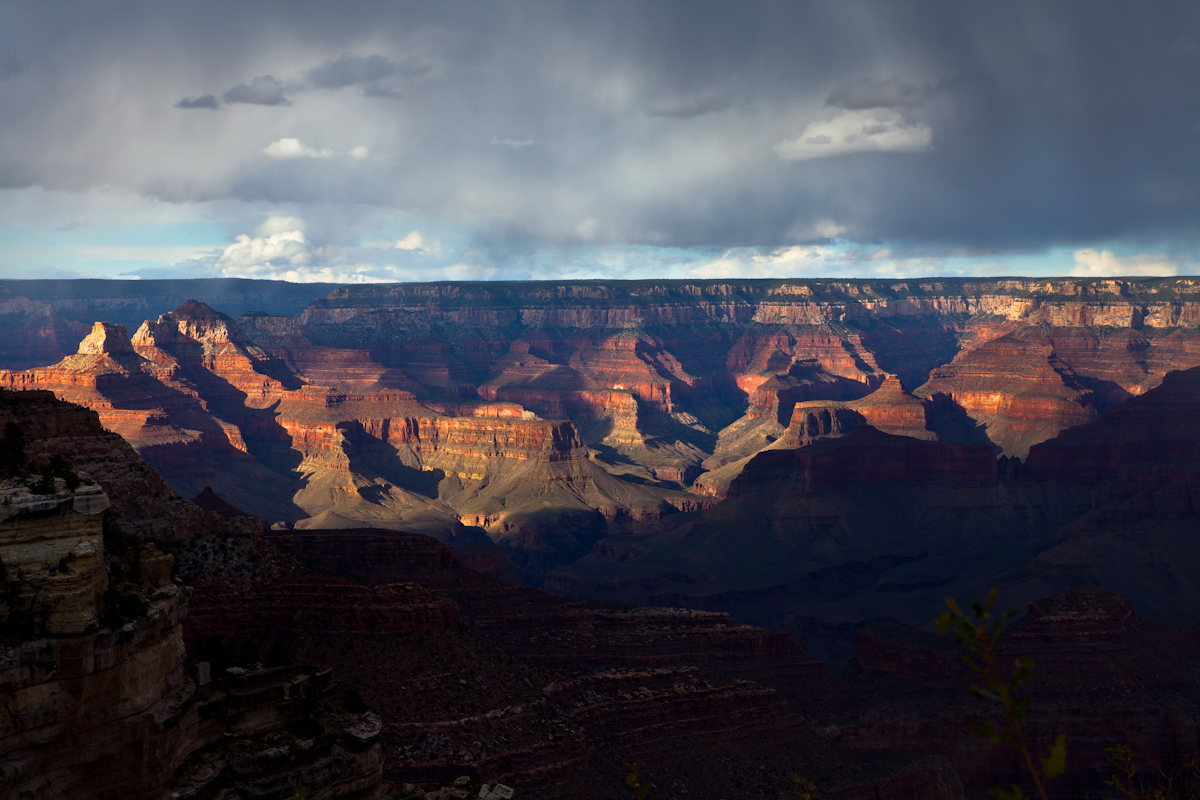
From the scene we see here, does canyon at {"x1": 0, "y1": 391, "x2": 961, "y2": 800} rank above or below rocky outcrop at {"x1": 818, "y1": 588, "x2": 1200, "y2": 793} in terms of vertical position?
above

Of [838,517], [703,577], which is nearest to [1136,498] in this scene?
[838,517]

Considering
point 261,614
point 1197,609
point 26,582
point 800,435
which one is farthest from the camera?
point 800,435

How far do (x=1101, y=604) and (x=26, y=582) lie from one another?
76669 mm

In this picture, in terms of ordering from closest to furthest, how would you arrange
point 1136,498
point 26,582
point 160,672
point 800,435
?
point 26,582
point 160,672
point 1136,498
point 800,435

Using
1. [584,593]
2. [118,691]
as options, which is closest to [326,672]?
[118,691]

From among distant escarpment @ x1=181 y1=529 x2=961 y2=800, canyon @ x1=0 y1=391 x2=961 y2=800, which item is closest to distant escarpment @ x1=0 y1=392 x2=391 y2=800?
canyon @ x1=0 y1=391 x2=961 y2=800

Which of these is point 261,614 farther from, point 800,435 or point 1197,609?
point 800,435

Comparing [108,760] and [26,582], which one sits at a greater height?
[26,582]

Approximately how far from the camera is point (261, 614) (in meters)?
52.8

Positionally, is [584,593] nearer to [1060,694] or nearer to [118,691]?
[1060,694]

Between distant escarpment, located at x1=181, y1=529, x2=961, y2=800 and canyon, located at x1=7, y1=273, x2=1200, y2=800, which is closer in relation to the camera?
canyon, located at x1=7, y1=273, x2=1200, y2=800

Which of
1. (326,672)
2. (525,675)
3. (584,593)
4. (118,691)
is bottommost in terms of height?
(584,593)

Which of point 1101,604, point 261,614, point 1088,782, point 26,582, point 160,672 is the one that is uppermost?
point 26,582

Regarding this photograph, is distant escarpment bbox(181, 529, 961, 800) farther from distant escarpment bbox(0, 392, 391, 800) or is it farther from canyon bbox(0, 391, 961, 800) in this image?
distant escarpment bbox(0, 392, 391, 800)
